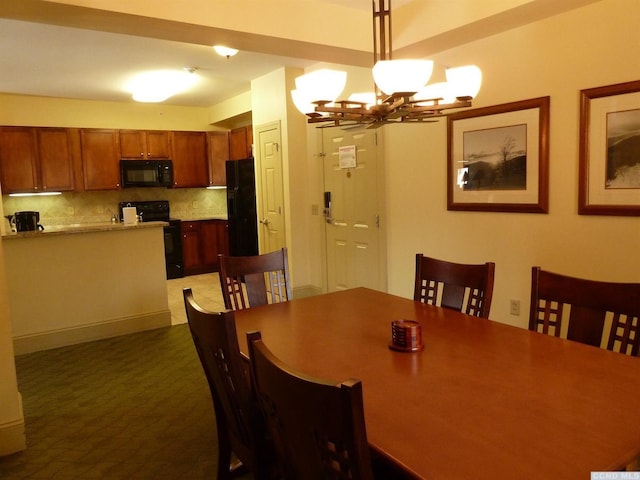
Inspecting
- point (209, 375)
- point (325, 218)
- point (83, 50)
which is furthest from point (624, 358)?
point (83, 50)

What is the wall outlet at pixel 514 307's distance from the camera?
3.37 m

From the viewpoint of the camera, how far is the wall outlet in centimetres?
337

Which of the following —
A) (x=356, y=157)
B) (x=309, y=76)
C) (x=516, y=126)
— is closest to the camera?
(x=309, y=76)

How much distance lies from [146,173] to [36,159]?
137 centimetres

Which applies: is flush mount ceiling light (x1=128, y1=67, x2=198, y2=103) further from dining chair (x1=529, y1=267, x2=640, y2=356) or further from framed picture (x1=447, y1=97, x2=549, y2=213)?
dining chair (x1=529, y1=267, x2=640, y2=356)

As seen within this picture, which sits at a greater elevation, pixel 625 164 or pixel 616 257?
pixel 625 164

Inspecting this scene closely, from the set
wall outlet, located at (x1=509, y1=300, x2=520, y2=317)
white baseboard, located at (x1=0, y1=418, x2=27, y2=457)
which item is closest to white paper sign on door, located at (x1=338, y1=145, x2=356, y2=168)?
wall outlet, located at (x1=509, y1=300, x2=520, y2=317)

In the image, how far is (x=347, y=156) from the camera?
481 centimetres

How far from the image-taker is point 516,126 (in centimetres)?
326

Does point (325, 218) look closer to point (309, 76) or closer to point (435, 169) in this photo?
point (435, 169)

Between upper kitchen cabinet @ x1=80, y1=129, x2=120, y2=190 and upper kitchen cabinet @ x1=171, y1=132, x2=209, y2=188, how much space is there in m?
0.80

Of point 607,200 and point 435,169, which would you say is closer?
point 607,200

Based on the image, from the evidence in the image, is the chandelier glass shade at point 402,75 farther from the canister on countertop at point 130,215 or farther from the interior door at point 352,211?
the canister on countertop at point 130,215

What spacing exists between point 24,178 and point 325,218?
159 inches
